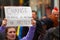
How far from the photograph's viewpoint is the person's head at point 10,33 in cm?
439

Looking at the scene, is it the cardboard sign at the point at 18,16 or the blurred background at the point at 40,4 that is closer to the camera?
the cardboard sign at the point at 18,16

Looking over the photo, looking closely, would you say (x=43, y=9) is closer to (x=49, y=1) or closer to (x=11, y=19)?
(x=49, y=1)

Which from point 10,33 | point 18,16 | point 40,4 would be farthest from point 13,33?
point 40,4

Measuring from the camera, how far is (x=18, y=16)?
436 centimetres

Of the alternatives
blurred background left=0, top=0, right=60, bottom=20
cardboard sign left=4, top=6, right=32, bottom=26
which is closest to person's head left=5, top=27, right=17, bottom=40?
cardboard sign left=4, top=6, right=32, bottom=26

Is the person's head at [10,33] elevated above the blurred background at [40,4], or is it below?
below

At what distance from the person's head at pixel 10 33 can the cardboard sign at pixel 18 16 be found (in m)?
0.15

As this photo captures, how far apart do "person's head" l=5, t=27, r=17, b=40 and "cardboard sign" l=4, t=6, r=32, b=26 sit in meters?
0.15

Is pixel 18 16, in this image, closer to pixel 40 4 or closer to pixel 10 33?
pixel 10 33

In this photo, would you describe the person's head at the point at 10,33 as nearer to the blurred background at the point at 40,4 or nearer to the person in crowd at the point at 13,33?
the person in crowd at the point at 13,33

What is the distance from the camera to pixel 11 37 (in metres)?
4.38

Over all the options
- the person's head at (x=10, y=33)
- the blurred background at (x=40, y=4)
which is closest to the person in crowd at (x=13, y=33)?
the person's head at (x=10, y=33)

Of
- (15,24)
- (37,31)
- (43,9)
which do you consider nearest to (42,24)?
(37,31)

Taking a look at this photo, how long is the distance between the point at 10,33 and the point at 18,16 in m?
0.28
